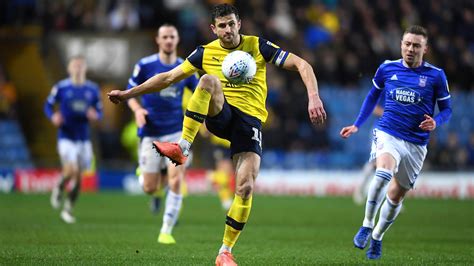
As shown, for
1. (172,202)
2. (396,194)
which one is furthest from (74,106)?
(396,194)

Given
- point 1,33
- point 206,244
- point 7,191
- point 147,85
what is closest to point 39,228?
point 206,244

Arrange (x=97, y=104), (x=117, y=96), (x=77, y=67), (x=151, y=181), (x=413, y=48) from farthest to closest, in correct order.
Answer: (x=97, y=104), (x=77, y=67), (x=151, y=181), (x=413, y=48), (x=117, y=96)

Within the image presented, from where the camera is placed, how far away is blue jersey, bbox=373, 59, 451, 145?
10289 mm

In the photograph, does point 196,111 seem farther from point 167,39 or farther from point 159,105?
point 159,105

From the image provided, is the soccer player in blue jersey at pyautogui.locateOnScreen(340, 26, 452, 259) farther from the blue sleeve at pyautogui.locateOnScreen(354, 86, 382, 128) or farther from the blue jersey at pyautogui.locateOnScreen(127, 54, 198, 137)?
the blue jersey at pyautogui.locateOnScreen(127, 54, 198, 137)

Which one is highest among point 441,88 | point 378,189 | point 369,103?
point 441,88

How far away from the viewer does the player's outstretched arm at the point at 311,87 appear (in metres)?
8.19

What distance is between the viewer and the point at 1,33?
85.2 ft

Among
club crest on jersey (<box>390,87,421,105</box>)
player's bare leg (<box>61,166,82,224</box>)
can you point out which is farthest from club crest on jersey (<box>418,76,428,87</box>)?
player's bare leg (<box>61,166,82,224</box>)

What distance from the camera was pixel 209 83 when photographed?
28.2 ft

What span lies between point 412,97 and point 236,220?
2704 mm

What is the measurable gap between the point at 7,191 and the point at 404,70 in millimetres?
16605

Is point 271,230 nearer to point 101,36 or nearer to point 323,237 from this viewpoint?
point 323,237

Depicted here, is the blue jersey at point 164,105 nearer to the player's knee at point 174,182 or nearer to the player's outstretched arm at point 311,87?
the player's knee at point 174,182
